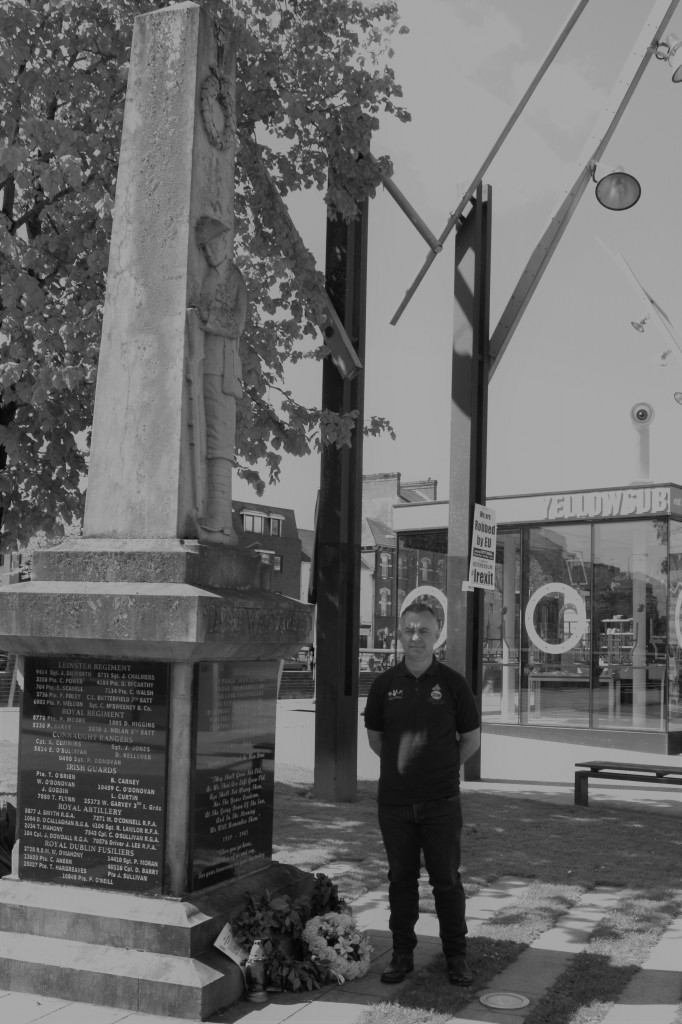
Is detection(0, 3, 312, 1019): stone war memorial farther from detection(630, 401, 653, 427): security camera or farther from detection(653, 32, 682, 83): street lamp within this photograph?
detection(630, 401, 653, 427): security camera

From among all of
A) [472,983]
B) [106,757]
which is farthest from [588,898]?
[106,757]

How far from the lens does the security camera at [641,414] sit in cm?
2314

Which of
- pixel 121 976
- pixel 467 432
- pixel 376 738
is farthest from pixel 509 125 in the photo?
pixel 121 976

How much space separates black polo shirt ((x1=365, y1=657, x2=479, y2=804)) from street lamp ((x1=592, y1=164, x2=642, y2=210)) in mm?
7411

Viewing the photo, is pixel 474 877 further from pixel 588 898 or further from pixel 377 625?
pixel 377 625

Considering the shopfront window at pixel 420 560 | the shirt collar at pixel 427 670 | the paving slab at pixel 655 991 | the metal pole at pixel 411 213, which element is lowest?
the paving slab at pixel 655 991

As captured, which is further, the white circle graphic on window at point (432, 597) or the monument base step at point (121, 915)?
the white circle graphic on window at point (432, 597)

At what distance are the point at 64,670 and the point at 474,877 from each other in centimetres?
378

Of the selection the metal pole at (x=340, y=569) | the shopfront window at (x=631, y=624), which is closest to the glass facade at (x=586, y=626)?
the shopfront window at (x=631, y=624)

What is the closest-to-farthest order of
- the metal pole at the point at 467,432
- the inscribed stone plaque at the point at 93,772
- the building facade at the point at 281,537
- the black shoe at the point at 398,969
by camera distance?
the inscribed stone plaque at the point at 93,772
the black shoe at the point at 398,969
the metal pole at the point at 467,432
the building facade at the point at 281,537

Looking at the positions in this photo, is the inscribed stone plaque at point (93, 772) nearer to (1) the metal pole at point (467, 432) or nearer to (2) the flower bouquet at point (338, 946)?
(2) the flower bouquet at point (338, 946)

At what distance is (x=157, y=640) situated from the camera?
5.19m

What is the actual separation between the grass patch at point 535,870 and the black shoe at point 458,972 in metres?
0.05

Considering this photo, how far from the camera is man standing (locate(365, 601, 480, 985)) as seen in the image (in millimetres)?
5469
